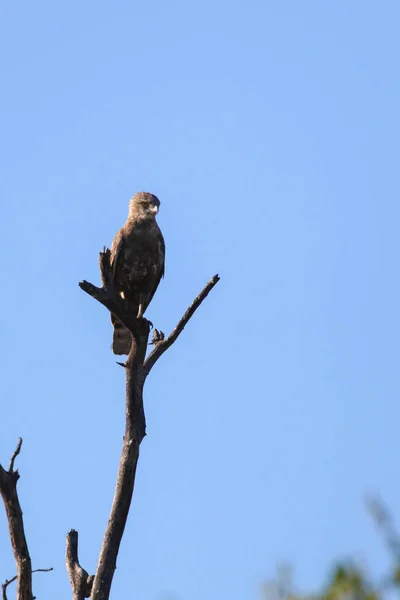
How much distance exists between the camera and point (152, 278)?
11039 mm

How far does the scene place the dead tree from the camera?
7645mm

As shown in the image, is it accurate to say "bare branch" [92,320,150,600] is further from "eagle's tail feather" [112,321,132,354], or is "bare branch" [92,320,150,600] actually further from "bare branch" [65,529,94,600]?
"eagle's tail feather" [112,321,132,354]

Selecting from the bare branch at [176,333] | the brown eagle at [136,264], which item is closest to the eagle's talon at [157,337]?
the bare branch at [176,333]

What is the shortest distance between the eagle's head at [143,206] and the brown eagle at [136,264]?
0.04 meters

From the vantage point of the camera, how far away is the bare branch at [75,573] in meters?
7.91

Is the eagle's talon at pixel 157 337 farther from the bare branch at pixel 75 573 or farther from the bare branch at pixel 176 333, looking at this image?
the bare branch at pixel 75 573

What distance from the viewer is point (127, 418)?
8.11 m

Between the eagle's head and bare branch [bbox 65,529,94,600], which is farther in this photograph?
the eagle's head

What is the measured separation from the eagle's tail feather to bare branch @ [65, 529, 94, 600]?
3.10 metres

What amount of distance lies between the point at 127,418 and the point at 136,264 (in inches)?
120

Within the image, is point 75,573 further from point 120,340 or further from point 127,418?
point 120,340

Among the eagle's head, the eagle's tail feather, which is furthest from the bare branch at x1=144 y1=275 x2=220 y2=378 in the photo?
the eagle's head

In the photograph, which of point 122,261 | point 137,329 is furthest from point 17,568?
point 122,261

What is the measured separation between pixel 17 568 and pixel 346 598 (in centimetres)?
493
